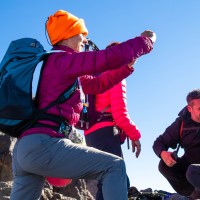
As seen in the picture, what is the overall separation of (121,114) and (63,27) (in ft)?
7.13

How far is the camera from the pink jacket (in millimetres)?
7461

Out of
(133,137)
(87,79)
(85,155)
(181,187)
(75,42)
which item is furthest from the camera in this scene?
(181,187)

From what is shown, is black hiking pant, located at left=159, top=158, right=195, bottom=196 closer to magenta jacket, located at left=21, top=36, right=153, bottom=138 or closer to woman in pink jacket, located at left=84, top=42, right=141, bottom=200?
woman in pink jacket, located at left=84, top=42, right=141, bottom=200

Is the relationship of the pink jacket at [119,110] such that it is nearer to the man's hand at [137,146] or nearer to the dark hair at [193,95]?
the man's hand at [137,146]

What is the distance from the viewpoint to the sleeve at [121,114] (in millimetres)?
7449

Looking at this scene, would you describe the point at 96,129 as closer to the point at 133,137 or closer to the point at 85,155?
the point at 133,137

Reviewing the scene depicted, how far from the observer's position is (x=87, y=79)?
21.6ft

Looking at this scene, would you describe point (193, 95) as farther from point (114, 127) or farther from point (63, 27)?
point (63, 27)

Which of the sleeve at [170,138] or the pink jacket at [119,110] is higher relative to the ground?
the pink jacket at [119,110]

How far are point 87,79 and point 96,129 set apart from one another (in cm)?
135

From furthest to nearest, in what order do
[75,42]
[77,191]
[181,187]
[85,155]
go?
[77,191]
[181,187]
[75,42]
[85,155]

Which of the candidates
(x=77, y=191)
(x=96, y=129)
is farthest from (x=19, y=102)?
(x=77, y=191)

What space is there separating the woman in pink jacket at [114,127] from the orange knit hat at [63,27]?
73.5 inches

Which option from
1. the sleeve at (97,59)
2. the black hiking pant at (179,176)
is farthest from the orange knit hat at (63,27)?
the black hiking pant at (179,176)
